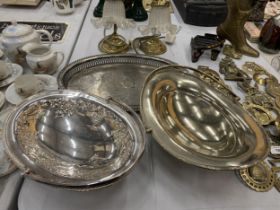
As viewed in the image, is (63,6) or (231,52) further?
(63,6)

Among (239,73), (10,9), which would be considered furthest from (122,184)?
(10,9)

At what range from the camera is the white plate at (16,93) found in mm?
572

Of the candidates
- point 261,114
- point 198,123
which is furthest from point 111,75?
point 261,114

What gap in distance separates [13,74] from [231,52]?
26.7 inches

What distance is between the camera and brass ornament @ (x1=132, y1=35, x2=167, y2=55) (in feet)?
2.70

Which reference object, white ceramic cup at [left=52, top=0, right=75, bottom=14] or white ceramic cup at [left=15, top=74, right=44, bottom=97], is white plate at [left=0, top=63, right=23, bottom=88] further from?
white ceramic cup at [left=52, top=0, right=75, bottom=14]

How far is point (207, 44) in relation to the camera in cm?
81

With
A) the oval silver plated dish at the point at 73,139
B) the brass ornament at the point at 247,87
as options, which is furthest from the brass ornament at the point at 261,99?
the oval silver plated dish at the point at 73,139

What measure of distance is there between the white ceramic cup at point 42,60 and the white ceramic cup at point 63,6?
0.41 m

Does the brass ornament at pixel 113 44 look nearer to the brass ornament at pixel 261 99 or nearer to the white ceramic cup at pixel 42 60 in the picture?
the white ceramic cup at pixel 42 60

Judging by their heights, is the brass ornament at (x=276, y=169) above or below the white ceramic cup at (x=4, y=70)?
below

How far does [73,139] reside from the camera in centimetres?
46

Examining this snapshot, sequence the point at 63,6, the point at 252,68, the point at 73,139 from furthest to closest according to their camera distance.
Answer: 1. the point at 63,6
2. the point at 252,68
3. the point at 73,139

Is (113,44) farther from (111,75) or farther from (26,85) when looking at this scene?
(26,85)
